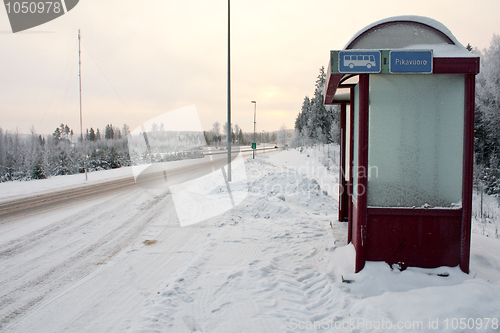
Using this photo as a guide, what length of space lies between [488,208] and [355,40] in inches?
545

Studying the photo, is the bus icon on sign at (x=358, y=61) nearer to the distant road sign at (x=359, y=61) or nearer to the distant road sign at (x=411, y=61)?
the distant road sign at (x=359, y=61)

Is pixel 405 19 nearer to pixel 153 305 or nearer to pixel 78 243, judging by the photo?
pixel 153 305

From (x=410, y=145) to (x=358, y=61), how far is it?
152cm

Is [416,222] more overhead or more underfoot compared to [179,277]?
more overhead

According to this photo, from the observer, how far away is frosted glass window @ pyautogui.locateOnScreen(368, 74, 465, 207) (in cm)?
405

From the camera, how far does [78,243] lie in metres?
6.33

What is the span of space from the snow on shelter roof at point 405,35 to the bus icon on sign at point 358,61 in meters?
0.28

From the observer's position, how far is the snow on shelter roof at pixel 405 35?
13.3 ft

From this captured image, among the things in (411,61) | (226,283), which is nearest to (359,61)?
(411,61)

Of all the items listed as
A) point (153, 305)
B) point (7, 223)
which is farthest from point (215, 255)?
point (7, 223)

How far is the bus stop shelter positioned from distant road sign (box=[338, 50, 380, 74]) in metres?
0.01

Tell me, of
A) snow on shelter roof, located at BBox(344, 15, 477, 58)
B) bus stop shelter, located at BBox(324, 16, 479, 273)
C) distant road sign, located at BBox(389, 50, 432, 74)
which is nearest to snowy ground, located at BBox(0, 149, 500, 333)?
bus stop shelter, located at BBox(324, 16, 479, 273)

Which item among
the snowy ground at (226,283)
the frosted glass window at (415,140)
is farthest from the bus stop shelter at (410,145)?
the snowy ground at (226,283)

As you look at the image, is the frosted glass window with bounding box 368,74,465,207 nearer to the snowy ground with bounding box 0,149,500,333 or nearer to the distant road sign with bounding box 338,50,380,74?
the distant road sign with bounding box 338,50,380,74
